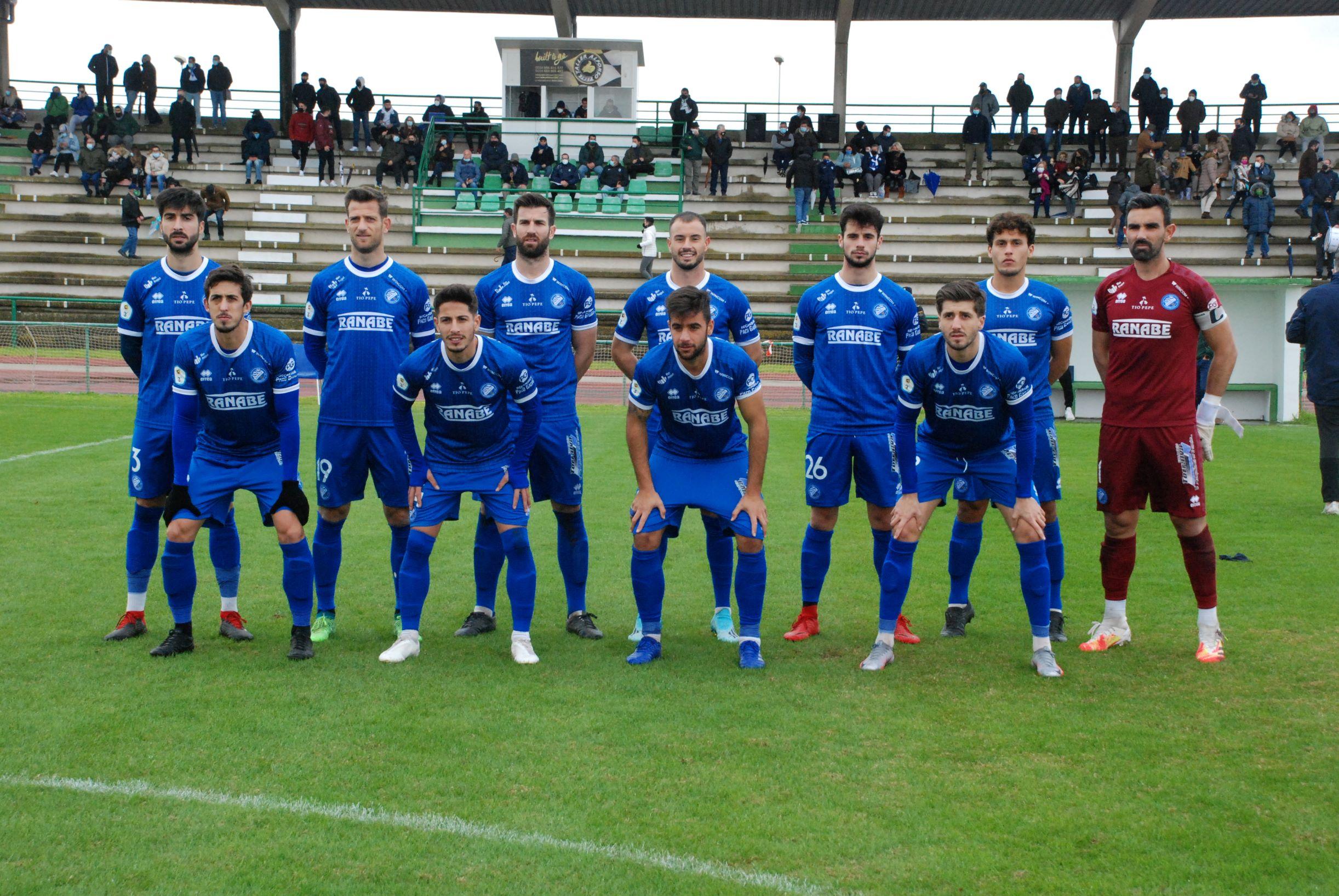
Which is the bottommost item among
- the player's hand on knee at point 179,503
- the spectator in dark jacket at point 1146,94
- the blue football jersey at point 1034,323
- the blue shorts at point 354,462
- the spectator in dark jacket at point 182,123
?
the player's hand on knee at point 179,503

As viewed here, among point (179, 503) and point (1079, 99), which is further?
point (1079, 99)

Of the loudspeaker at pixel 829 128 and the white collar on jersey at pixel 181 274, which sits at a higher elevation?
the loudspeaker at pixel 829 128

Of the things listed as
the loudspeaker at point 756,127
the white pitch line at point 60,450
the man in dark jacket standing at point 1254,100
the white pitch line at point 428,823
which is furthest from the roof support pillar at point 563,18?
the white pitch line at point 428,823

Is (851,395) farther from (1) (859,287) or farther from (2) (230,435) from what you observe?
(2) (230,435)

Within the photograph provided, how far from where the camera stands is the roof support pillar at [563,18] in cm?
3256

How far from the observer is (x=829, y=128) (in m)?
33.5

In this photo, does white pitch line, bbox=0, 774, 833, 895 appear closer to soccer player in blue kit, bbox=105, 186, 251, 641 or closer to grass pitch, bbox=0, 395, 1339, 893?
grass pitch, bbox=0, 395, 1339, 893

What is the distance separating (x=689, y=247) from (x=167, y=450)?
298 centimetres

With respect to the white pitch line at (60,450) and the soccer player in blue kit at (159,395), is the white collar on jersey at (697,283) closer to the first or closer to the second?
the soccer player in blue kit at (159,395)

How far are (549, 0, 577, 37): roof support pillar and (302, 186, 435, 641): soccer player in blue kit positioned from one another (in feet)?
93.4

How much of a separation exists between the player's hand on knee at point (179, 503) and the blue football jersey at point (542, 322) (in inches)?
68.8

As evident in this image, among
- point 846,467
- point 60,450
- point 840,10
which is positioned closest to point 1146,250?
point 846,467

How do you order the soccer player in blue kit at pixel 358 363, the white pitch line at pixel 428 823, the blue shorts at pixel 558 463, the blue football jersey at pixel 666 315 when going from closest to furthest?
the white pitch line at pixel 428 823 → the soccer player in blue kit at pixel 358 363 → the blue shorts at pixel 558 463 → the blue football jersey at pixel 666 315

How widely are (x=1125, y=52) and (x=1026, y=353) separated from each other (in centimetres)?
3139
